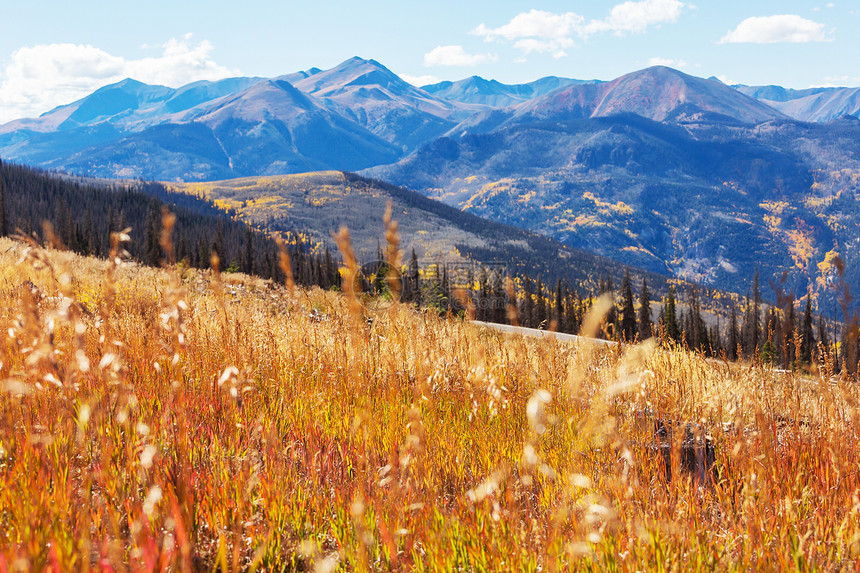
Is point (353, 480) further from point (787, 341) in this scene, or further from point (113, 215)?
point (113, 215)

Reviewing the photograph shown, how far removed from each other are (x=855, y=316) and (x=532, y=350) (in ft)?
10.9

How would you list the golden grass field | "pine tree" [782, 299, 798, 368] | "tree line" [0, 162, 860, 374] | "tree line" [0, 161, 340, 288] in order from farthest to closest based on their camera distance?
"tree line" [0, 161, 340, 288], "tree line" [0, 162, 860, 374], "pine tree" [782, 299, 798, 368], the golden grass field

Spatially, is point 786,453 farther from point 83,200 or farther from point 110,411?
point 83,200

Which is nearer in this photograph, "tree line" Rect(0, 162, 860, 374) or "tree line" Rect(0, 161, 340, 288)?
"tree line" Rect(0, 162, 860, 374)

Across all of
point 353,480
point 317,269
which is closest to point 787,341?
point 353,480

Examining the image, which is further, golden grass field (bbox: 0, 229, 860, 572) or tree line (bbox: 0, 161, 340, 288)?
tree line (bbox: 0, 161, 340, 288)

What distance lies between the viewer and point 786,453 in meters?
3.37

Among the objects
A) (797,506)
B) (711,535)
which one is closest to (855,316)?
(797,506)

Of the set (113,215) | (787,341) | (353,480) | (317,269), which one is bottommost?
(317,269)

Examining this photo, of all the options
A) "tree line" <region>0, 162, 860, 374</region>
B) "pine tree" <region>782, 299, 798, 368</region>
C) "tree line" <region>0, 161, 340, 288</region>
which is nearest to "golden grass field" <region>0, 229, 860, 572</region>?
"pine tree" <region>782, 299, 798, 368</region>

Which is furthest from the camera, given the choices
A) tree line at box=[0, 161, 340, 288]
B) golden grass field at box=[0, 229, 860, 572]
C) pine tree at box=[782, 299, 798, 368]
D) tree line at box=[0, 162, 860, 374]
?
tree line at box=[0, 161, 340, 288]

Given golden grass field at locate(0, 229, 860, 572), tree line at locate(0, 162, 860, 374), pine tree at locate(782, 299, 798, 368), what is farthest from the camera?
tree line at locate(0, 162, 860, 374)

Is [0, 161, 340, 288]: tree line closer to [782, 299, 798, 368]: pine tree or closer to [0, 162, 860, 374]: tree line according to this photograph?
[0, 162, 860, 374]: tree line

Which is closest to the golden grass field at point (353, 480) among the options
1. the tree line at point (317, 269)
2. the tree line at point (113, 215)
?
the tree line at point (317, 269)
